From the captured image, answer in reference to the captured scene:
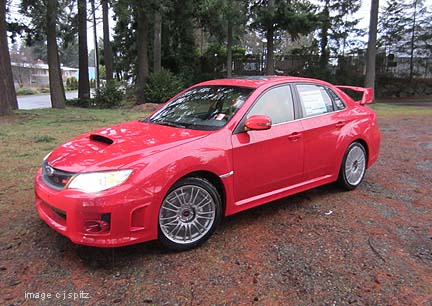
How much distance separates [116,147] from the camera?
11.1 ft

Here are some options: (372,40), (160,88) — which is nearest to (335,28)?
(372,40)

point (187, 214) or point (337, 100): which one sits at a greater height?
point (337, 100)

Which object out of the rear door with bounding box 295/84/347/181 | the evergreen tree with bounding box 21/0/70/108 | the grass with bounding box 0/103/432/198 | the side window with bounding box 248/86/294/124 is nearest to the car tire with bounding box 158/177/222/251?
the side window with bounding box 248/86/294/124

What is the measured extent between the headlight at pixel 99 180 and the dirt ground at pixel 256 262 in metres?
0.66

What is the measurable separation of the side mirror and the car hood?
16.6 inches

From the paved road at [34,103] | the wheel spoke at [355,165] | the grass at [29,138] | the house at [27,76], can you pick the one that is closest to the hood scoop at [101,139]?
the grass at [29,138]

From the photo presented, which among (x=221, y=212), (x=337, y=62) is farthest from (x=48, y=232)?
(x=337, y=62)

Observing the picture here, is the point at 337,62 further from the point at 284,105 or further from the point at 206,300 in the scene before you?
the point at 206,300

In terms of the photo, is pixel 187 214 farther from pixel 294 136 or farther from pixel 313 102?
pixel 313 102

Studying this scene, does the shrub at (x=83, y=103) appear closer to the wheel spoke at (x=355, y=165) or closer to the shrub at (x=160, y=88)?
the shrub at (x=160, y=88)

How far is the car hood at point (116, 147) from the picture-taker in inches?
123

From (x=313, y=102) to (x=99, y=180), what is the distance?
274cm

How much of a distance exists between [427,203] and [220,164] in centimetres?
274

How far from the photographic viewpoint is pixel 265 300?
268cm
